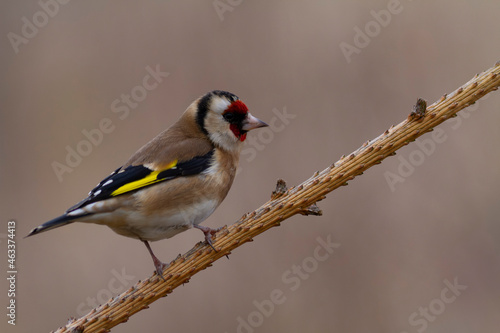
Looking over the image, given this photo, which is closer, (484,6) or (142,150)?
(142,150)

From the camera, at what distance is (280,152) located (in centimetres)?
621

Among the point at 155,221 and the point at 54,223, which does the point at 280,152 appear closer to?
the point at 155,221

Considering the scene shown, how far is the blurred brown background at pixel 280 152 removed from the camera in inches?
228

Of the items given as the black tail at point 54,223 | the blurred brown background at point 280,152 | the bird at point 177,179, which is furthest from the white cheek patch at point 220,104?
the blurred brown background at point 280,152

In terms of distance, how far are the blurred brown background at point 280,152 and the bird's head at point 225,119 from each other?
197cm

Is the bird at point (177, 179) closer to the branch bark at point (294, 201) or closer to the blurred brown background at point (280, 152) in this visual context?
the branch bark at point (294, 201)

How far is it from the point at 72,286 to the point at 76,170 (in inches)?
53.1

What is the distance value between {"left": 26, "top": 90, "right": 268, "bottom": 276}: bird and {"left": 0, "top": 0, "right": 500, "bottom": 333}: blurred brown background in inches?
78.3

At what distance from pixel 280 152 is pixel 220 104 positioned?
7.14 ft

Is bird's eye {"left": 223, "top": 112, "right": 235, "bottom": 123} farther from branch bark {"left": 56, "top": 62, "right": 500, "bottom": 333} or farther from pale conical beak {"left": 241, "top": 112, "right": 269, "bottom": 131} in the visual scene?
branch bark {"left": 56, "top": 62, "right": 500, "bottom": 333}

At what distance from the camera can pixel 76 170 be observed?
649cm

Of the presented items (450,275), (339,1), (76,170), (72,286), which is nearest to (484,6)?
(339,1)

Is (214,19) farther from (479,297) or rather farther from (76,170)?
(479,297)

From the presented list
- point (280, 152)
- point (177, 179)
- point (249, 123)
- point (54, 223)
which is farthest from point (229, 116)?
point (280, 152)
